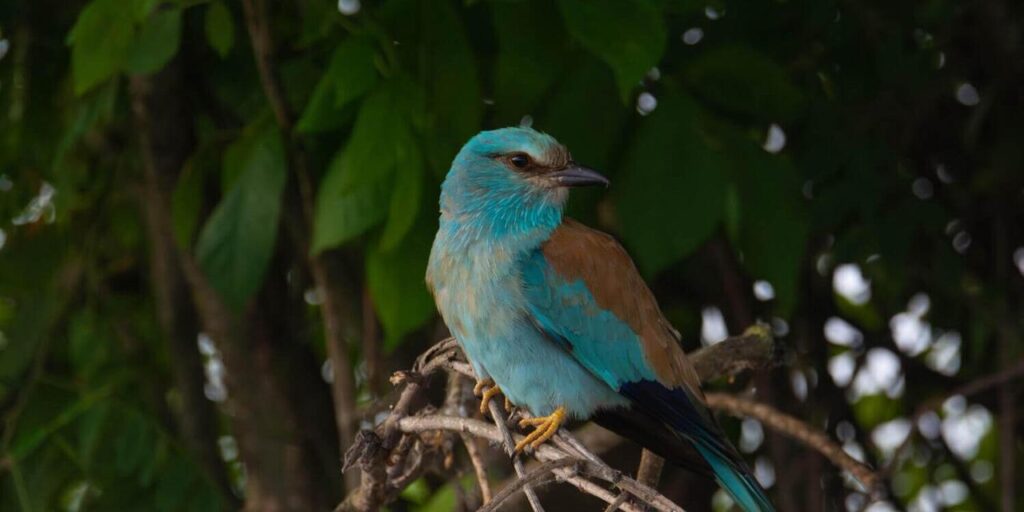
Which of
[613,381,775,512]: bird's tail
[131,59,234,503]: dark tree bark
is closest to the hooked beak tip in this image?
[613,381,775,512]: bird's tail

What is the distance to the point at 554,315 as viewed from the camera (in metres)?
3.07

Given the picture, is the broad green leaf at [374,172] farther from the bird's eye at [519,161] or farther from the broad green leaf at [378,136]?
the bird's eye at [519,161]

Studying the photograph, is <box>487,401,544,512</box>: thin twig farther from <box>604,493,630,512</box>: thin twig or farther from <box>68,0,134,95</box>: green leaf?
<box>68,0,134,95</box>: green leaf

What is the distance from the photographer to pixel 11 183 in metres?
4.77

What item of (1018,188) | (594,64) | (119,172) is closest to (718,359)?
(594,64)

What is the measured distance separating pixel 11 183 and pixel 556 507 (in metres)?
2.08

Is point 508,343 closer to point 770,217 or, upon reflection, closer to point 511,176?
point 511,176

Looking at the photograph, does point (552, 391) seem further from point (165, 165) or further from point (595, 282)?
point (165, 165)

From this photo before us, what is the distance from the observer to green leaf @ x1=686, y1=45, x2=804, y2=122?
343 cm

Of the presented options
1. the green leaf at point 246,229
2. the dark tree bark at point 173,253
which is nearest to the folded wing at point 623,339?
the green leaf at point 246,229

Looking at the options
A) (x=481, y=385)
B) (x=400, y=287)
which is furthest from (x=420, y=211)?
(x=481, y=385)

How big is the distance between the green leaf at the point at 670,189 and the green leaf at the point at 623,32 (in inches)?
15.8

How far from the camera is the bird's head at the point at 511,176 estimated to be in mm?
3281

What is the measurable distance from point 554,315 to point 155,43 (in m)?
1.02
